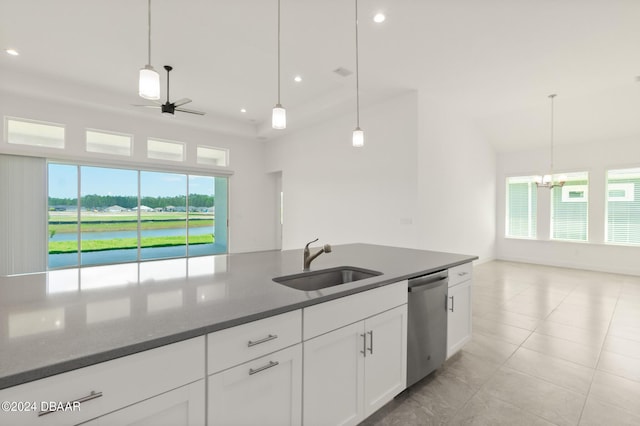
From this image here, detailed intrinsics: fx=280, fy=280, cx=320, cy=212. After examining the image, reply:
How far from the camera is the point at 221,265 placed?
207cm

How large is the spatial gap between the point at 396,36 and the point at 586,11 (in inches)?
76.4

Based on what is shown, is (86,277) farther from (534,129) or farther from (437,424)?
(534,129)

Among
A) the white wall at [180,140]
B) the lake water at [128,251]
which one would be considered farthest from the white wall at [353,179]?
the lake water at [128,251]

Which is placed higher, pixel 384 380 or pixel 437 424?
pixel 384 380

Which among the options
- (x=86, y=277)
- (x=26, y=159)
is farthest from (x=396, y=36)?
(x=26, y=159)

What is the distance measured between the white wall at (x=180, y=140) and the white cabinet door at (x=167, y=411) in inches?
256

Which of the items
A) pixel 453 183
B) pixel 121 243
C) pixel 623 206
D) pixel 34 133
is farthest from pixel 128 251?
pixel 623 206

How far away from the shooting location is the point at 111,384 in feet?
2.79

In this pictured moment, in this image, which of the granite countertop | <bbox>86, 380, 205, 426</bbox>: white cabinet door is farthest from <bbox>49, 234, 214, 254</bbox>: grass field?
<bbox>86, 380, 205, 426</bbox>: white cabinet door

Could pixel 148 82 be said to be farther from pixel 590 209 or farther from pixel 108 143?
pixel 590 209

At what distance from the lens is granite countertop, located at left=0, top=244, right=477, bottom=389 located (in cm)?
83

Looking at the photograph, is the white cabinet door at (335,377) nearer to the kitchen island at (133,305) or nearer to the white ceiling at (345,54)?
the kitchen island at (133,305)

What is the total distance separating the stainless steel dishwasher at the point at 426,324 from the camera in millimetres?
1945

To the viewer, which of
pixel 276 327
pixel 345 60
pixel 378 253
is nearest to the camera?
pixel 276 327
